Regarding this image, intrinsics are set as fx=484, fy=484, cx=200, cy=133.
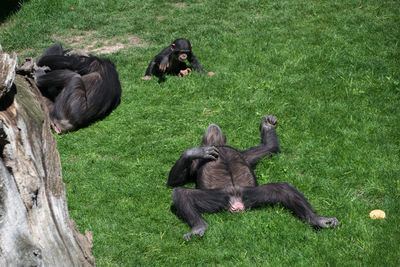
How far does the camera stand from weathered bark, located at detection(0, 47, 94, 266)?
2.65 meters

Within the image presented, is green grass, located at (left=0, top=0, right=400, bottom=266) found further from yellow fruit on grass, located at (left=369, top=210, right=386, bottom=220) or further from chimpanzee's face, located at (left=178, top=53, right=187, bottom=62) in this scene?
chimpanzee's face, located at (left=178, top=53, right=187, bottom=62)

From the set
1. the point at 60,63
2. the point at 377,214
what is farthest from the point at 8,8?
the point at 377,214

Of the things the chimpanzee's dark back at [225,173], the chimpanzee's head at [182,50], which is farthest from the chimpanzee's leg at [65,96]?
the chimpanzee's dark back at [225,173]

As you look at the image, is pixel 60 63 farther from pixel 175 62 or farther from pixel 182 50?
pixel 182 50

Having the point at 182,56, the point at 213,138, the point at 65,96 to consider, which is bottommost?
the point at 213,138

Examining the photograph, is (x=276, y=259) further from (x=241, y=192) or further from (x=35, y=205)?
(x=35, y=205)

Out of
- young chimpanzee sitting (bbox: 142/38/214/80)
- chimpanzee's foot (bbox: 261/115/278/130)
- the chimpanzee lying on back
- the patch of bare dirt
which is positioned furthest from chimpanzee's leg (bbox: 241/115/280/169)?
the patch of bare dirt

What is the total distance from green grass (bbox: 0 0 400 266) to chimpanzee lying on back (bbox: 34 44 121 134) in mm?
227

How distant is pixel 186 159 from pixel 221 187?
52 cm

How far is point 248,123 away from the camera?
7.12m

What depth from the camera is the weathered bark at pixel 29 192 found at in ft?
8.69

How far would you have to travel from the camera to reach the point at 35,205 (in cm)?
287

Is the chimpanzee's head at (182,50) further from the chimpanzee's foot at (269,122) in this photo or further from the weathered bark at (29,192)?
the weathered bark at (29,192)

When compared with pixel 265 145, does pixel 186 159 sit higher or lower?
higher
